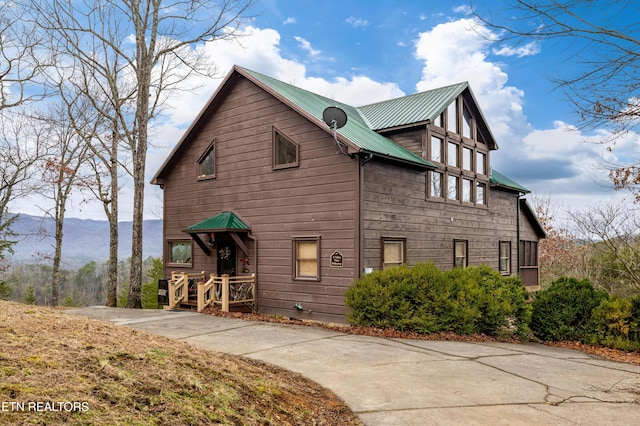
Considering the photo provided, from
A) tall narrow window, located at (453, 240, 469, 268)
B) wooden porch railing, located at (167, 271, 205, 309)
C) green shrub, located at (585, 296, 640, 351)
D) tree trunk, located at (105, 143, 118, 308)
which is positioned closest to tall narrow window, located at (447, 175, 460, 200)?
tall narrow window, located at (453, 240, 469, 268)

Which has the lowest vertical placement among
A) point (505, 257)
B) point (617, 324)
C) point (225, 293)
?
point (617, 324)

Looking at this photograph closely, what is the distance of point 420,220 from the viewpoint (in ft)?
47.7

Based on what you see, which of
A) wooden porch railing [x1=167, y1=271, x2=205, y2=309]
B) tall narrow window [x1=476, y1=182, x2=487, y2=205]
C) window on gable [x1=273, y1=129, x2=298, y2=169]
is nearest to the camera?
window on gable [x1=273, y1=129, x2=298, y2=169]

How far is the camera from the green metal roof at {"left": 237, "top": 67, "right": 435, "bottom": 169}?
1259cm

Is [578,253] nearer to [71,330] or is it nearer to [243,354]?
[243,354]

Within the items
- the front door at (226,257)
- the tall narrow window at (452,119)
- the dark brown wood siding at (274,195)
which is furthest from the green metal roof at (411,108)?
the front door at (226,257)

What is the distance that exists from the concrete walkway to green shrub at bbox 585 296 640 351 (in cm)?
105

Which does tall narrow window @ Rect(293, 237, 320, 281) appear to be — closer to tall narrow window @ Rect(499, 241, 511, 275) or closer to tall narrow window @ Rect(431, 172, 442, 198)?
tall narrow window @ Rect(431, 172, 442, 198)

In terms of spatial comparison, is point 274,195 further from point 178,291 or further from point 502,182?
point 502,182

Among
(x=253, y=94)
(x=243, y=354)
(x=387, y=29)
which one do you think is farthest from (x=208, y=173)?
(x=243, y=354)

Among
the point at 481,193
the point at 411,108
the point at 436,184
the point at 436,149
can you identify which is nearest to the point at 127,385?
the point at 436,184

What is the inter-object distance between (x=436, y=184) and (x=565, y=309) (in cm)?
610

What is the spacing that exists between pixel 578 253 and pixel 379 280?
58.7 ft

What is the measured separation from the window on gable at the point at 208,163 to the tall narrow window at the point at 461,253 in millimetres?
8882
